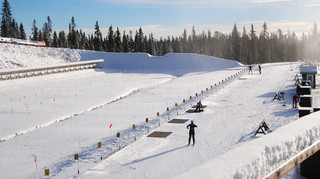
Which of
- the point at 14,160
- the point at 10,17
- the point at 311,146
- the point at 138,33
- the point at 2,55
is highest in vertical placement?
the point at 10,17

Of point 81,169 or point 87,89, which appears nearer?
point 81,169

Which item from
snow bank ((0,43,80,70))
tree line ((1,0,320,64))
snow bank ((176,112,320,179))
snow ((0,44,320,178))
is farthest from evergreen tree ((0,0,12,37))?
snow bank ((176,112,320,179))

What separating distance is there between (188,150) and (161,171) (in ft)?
10.3

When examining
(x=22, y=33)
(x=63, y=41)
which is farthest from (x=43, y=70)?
(x=63, y=41)

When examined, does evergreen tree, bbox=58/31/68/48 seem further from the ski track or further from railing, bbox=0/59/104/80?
the ski track

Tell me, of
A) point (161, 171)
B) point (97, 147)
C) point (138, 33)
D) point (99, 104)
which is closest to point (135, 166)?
point (161, 171)

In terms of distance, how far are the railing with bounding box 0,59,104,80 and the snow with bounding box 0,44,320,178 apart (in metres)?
1.72

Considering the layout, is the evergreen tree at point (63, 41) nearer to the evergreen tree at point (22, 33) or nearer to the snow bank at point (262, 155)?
the evergreen tree at point (22, 33)

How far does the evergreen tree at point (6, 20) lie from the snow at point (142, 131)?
63844 mm

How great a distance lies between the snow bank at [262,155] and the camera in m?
7.11

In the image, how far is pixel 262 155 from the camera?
26.3 feet

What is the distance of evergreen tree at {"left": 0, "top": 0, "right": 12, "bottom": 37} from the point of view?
102 meters

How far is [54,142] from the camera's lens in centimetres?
1958

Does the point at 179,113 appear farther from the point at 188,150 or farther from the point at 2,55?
the point at 2,55
